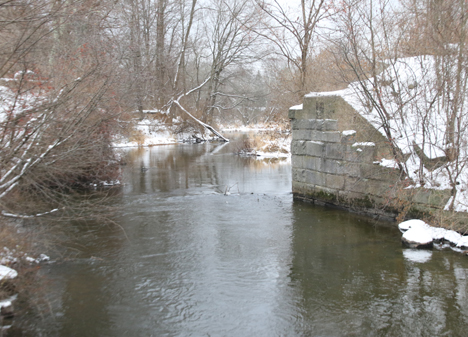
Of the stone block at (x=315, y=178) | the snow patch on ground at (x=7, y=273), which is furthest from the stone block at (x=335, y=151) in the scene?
the snow patch on ground at (x=7, y=273)

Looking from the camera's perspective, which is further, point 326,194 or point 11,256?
point 326,194

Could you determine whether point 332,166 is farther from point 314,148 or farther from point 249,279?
point 249,279

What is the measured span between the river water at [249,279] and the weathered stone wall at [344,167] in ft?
1.68

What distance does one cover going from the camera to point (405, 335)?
442 cm

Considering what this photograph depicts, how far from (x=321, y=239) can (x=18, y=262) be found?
5.14 metres

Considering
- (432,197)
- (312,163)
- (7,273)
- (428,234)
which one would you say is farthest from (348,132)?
(7,273)

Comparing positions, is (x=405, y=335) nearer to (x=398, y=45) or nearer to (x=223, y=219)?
(x=223, y=219)

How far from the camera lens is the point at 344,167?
9.55m

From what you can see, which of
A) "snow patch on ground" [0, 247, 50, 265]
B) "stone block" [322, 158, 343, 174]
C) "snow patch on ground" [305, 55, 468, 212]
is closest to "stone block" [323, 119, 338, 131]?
"stone block" [322, 158, 343, 174]

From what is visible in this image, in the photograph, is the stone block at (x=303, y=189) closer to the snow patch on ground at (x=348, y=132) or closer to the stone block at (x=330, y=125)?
the stone block at (x=330, y=125)

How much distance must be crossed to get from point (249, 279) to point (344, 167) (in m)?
4.65

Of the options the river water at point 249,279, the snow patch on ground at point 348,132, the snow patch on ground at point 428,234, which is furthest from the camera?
the snow patch on ground at point 348,132

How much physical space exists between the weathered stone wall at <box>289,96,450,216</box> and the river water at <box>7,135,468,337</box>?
20.1 inches

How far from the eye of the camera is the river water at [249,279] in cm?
463
